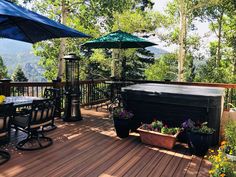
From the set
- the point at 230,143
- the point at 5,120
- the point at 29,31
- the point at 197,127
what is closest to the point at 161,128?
the point at 197,127

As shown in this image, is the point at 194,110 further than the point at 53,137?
No

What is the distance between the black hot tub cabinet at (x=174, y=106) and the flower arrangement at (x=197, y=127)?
23 centimetres

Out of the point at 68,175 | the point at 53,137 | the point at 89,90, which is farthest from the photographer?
the point at 89,90

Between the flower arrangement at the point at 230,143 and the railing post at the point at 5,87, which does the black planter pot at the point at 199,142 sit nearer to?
the flower arrangement at the point at 230,143

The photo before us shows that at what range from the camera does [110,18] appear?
11.3 m

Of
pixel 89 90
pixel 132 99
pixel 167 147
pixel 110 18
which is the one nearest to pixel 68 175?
pixel 167 147

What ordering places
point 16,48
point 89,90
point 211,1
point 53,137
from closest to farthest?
point 53,137 < point 89,90 < point 211,1 < point 16,48

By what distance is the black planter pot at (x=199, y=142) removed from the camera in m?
3.63

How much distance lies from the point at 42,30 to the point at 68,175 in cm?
296

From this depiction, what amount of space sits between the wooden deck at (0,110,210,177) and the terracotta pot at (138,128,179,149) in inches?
4.5

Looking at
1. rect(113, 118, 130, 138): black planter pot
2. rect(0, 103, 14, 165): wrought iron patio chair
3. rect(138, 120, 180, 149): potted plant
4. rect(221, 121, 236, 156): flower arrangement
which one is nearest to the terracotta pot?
rect(138, 120, 180, 149): potted plant

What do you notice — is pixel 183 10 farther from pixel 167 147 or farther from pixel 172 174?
pixel 172 174

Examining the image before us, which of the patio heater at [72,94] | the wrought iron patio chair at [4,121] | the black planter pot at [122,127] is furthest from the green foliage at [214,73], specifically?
the wrought iron patio chair at [4,121]

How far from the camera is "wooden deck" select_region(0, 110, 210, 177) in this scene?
10.3ft
